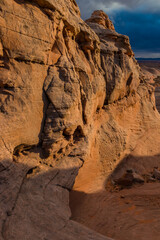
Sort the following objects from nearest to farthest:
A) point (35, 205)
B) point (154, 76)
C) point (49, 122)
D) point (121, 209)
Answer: point (35, 205), point (121, 209), point (49, 122), point (154, 76)

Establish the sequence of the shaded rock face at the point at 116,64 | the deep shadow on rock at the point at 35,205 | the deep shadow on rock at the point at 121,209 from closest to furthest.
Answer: the deep shadow on rock at the point at 35,205 → the deep shadow on rock at the point at 121,209 → the shaded rock face at the point at 116,64

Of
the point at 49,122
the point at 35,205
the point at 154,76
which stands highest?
the point at 154,76

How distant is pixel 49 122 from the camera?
500 centimetres

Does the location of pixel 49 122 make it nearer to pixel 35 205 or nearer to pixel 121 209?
pixel 35 205

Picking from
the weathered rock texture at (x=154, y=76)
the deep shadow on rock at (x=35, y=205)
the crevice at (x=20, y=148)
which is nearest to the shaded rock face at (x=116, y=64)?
the crevice at (x=20, y=148)

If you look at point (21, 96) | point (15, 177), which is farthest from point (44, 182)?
point (21, 96)

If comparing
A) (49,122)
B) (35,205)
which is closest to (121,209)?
(35,205)

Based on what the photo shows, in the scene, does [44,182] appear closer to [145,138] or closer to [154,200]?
[154,200]

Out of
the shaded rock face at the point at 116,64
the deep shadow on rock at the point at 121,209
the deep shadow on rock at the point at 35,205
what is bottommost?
the deep shadow on rock at the point at 121,209

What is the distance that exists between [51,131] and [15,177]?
1.62 m

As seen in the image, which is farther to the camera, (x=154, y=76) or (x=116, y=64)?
(x=154, y=76)

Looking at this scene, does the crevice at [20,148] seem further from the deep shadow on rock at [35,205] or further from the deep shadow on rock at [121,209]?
Result: the deep shadow on rock at [121,209]

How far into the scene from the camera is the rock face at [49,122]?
137 inches

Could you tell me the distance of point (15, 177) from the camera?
12.7 feet
